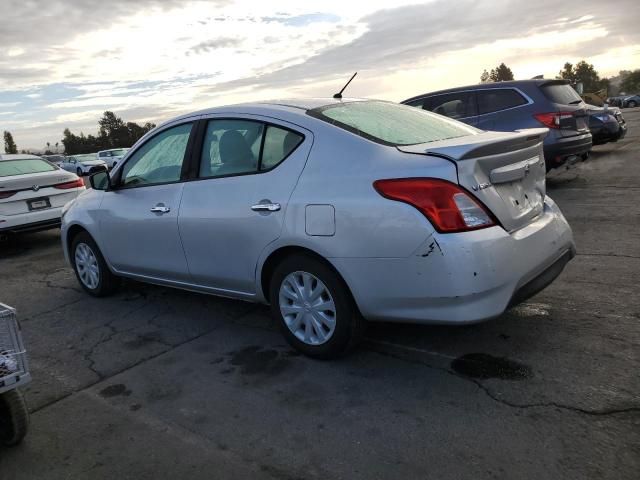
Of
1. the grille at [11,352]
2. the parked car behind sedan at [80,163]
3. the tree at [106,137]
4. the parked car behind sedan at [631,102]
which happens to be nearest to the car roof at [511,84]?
the grille at [11,352]

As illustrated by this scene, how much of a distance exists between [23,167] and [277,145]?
7202 mm

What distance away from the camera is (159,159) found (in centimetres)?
466

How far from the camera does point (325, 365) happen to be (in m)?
3.59

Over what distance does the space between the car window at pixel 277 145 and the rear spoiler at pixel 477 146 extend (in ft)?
2.36

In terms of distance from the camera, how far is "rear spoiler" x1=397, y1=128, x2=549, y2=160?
3092 mm

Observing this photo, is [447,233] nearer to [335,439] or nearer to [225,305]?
[335,439]

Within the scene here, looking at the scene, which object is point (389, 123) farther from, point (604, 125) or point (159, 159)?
point (604, 125)

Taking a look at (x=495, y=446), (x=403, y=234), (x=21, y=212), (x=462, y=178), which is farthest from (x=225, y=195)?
(x=21, y=212)

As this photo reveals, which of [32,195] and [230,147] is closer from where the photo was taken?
[230,147]

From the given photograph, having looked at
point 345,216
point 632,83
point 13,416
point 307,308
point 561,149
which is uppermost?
point 632,83

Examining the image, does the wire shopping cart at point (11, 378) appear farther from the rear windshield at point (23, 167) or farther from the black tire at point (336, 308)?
the rear windshield at point (23, 167)

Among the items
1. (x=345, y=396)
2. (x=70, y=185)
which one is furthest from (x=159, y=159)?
(x=70, y=185)

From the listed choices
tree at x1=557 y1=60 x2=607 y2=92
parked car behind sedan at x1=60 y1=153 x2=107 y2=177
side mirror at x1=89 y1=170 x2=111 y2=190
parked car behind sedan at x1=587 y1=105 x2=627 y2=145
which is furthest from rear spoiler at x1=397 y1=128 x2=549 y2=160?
tree at x1=557 y1=60 x2=607 y2=92

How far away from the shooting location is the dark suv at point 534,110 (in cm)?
847
